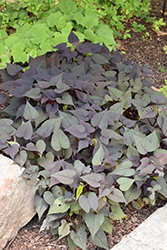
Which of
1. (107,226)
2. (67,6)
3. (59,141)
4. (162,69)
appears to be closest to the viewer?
(107,226)

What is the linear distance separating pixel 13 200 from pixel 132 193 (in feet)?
2.92

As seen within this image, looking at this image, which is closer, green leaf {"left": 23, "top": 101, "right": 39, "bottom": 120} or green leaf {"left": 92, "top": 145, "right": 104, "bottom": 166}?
green leaf {"left": 92, "top": 145, "right": 104, "bottom": 166}

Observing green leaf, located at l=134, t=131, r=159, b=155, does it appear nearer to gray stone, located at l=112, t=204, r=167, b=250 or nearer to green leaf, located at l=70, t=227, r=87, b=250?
gray stone, located at l=112, t=204, r=167, b=250

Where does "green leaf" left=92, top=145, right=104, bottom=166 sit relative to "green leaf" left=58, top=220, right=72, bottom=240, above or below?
above

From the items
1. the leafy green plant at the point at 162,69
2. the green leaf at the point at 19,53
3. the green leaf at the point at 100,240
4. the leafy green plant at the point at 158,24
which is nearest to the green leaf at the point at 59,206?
the green leaf at the point at 100,240

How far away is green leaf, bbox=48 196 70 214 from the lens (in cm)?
154

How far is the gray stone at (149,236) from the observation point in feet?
5.10

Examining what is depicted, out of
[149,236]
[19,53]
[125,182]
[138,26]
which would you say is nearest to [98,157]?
[125,182]

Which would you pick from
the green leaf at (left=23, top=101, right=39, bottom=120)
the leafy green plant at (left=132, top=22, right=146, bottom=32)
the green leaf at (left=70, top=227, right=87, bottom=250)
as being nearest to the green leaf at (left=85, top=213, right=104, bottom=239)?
the green leaf at (left=70, top=227, right=87, bottom=250)

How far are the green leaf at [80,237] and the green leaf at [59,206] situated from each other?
0.62 feet

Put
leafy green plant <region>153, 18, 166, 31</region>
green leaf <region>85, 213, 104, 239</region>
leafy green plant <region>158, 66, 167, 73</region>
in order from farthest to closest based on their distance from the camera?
leafy green plant <region>153, 18, 166, 31</region>, leafy green plant <region>158, 66, 167, 73</region>, green leaf <region>85, 213, 104, 239</region>

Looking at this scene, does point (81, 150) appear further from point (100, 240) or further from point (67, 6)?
point (67, 6)

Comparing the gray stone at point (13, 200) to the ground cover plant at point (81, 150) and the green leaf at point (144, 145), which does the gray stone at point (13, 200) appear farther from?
the green leaf at point (144, 145)

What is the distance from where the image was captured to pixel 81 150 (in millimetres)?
1965
